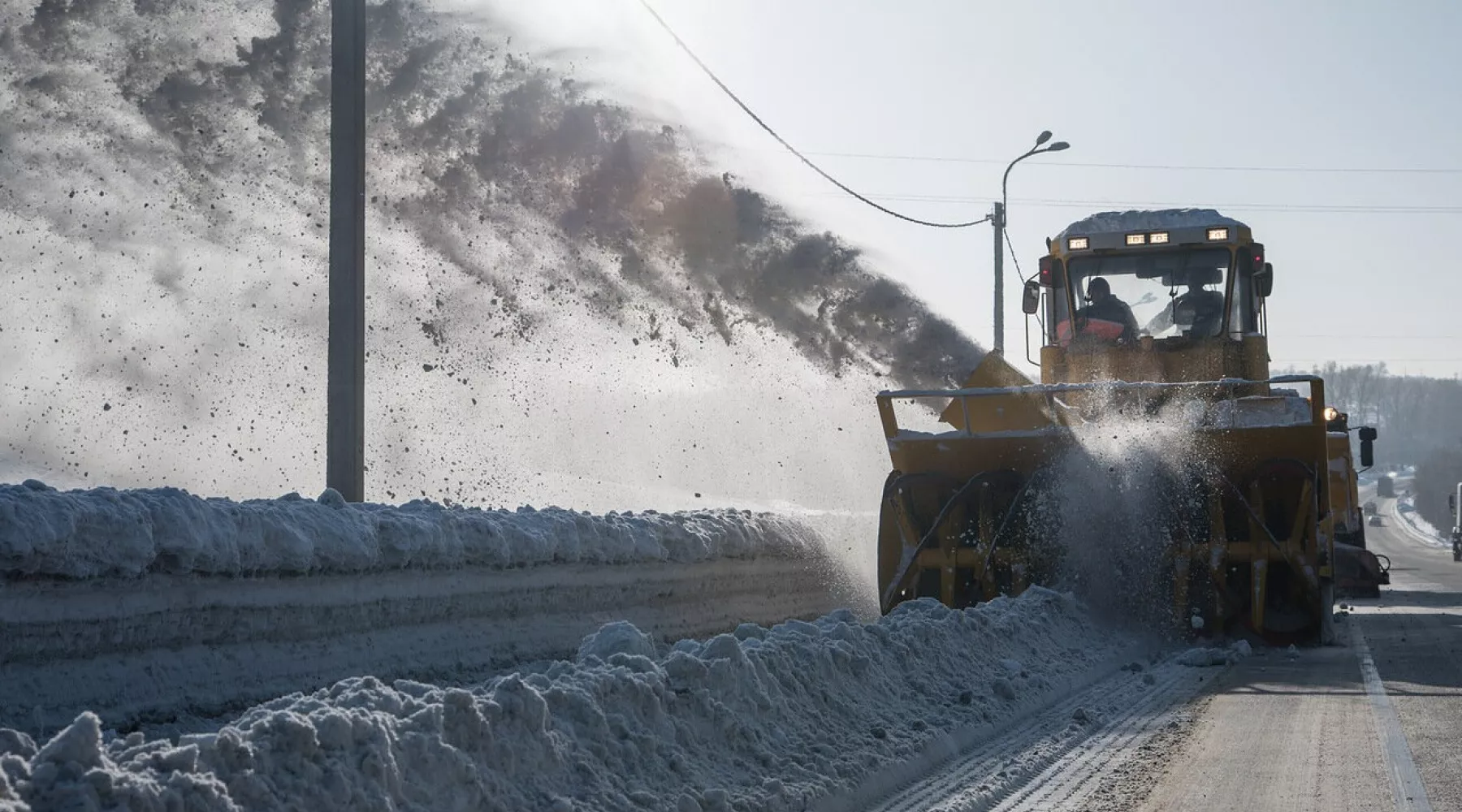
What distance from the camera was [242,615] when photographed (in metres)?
7.91

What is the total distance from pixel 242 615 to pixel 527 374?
16448mm

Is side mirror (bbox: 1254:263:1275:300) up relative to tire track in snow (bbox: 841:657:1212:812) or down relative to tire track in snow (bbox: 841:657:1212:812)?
up

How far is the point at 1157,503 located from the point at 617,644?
252 inches

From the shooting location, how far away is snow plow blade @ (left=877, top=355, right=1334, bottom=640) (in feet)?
37.2

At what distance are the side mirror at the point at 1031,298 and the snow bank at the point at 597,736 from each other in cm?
633

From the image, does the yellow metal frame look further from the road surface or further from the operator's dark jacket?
the operator's dark jacket

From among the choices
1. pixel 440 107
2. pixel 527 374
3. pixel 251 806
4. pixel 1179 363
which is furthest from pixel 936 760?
pixel 527 374

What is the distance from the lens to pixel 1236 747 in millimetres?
6605

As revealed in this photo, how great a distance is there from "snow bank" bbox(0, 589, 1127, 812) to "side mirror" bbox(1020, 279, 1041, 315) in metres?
6.33

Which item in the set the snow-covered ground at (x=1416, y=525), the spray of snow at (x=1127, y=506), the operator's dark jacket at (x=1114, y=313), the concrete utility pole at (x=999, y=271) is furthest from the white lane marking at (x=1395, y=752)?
the snow-covered ground at (x=1416, y=525)

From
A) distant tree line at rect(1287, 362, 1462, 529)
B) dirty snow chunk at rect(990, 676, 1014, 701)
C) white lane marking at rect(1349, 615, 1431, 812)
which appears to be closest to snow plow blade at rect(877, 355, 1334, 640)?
white lane marking at rect(1349, 615, 1431, 812)

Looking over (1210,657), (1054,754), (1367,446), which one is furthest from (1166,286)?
(1054,754)

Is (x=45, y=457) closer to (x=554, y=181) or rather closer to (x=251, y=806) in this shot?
(x=554, y=181)

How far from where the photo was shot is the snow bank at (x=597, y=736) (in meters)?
3.65
